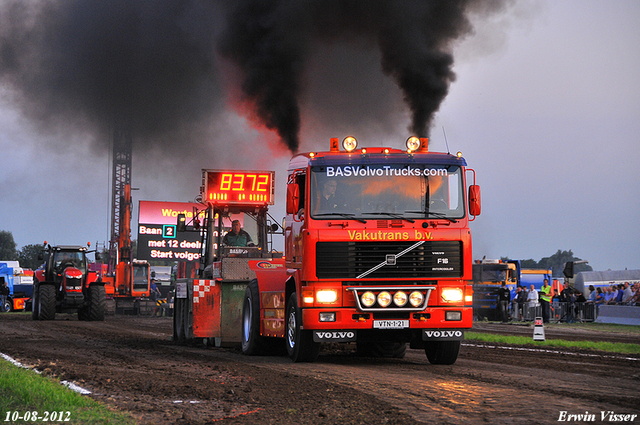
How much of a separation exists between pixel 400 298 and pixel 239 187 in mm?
5914

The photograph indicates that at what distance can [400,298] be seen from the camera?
12.0 m

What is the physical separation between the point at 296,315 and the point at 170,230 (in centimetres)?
4957

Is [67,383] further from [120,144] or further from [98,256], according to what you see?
[120,144]

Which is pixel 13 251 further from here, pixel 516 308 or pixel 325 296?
pixel 325 296

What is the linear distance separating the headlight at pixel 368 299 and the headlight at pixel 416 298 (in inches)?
22.6

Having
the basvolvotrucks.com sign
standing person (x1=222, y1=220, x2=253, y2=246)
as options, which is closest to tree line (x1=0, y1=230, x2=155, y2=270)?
the basvolvotrucks.com sign

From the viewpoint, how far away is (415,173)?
12391mm

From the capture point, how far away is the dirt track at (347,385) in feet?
25.0

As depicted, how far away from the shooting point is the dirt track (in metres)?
7.61

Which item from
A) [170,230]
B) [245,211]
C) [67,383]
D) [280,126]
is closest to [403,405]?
[67,383]

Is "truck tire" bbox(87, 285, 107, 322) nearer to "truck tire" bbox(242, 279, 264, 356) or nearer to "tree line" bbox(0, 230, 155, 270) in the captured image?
"truck tire" bbox(242, 279, 264, 356)

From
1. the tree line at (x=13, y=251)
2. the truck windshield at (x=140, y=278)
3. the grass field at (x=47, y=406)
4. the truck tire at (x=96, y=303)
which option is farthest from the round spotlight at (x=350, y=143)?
the tree line at (x=13, y=251)

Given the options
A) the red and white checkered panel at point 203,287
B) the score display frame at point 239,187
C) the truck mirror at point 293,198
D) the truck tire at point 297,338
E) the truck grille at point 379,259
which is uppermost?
the score display frame at point 239,187

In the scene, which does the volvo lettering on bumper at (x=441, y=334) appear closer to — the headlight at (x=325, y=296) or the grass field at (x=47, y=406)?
the headlight at (x=325, y=296)
